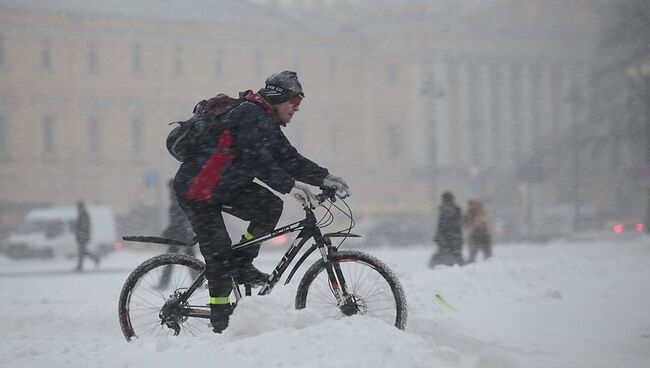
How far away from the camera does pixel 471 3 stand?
7206 cm

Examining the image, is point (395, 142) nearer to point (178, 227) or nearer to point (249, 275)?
point (178, 227)

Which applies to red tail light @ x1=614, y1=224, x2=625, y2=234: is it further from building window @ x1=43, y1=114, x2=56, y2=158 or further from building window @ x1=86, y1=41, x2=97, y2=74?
building window @ x1=86, y1=41, x2=97, y2=74

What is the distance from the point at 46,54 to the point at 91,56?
2773 millimetres

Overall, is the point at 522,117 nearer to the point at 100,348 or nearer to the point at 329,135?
the point at 329,135

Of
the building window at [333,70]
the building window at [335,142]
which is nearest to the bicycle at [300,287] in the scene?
the building window at [335,142]

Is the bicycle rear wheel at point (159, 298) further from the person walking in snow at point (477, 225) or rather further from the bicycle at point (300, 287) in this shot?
the person walking in snow at point (477, 225)

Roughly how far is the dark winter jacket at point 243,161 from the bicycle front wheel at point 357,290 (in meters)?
0.51

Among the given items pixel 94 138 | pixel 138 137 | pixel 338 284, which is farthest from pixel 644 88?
pixel 94 138

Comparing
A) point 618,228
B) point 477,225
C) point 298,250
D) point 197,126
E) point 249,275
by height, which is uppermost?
point 197,126

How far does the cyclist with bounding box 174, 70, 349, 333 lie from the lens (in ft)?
16.4

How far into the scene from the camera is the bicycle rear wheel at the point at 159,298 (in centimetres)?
536

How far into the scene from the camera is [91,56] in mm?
56906

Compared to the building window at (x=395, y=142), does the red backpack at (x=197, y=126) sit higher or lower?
higher

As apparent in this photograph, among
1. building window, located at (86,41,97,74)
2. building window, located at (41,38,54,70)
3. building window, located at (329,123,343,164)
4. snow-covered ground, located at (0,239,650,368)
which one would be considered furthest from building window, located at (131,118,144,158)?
snow-covered ground, located at (0,239,650,368)
